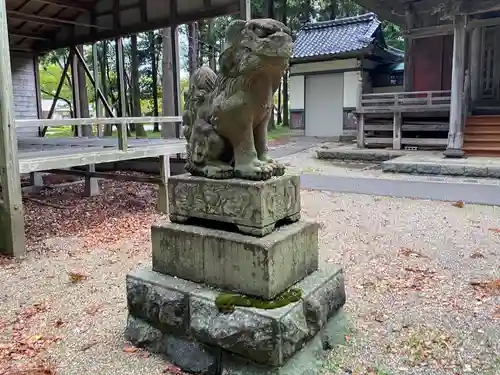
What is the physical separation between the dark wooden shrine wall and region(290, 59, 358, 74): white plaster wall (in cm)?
507

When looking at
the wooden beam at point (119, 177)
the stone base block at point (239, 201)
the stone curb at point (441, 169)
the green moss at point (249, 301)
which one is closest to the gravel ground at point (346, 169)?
the stone curb at point (441, 169)

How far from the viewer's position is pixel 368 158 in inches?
449

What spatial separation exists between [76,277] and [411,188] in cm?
598

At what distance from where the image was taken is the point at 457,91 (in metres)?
10.3

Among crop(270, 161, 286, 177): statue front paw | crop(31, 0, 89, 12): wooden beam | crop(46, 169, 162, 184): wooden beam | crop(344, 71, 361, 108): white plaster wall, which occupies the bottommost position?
crop(46, 169, 162, 184): wooden beam

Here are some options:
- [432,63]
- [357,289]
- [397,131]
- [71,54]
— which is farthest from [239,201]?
[432,63]

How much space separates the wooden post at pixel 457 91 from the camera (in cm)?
1023

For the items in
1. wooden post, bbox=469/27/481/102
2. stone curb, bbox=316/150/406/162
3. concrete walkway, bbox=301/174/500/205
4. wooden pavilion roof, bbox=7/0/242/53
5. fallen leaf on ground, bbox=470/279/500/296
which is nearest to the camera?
fallen leaf on ground, bbox=470/279/500/296

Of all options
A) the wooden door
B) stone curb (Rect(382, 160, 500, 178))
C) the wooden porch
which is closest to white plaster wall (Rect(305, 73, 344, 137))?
the wooden porch

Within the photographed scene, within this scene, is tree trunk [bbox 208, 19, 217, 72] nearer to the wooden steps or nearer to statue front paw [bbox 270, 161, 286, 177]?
the wooden steps

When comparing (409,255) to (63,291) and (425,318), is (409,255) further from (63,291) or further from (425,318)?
(63,291)

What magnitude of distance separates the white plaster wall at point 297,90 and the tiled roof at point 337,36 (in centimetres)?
147

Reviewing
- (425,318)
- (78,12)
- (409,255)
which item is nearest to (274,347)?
(425,318)

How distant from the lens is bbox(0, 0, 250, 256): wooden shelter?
5.10 m
